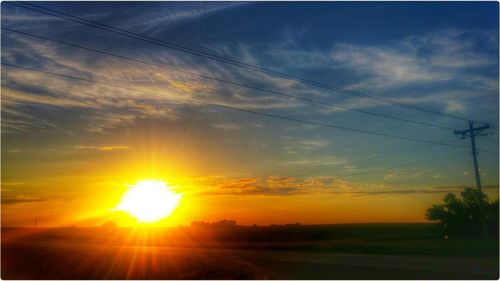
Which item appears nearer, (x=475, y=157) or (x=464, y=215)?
(x=475, y=157)

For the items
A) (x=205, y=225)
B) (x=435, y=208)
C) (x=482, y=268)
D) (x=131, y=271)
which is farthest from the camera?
(x=205, y=225)

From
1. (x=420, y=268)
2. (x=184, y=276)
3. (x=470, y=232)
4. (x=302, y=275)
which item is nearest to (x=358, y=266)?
(x=420, y=268)

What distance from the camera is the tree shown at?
68062 mm

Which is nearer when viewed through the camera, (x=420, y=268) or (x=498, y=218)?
(x=420, y=268)

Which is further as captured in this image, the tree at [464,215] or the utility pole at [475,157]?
the tree at [464,215]

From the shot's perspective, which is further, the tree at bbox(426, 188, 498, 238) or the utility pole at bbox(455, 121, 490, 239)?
the tree at bbox(426, 188, 498, 238)

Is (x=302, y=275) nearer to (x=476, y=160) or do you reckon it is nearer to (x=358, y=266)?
(x=358, y=266)

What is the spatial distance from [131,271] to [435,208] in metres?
58.4

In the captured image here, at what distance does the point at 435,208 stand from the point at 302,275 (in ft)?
180

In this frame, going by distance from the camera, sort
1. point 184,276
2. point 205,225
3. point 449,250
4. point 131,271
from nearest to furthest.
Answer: point 184,276, point 131,271, point 449,250, point 205,225

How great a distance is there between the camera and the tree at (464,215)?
223 feet

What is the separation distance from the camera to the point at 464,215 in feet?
226

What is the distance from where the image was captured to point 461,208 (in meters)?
69.6

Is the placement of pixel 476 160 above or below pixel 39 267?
above
